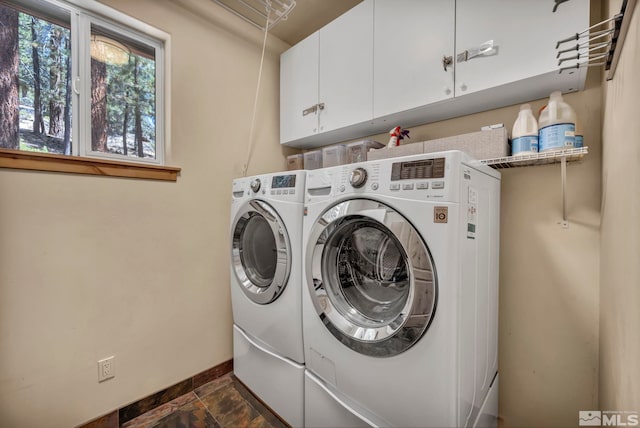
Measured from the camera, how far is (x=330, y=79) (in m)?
1.73

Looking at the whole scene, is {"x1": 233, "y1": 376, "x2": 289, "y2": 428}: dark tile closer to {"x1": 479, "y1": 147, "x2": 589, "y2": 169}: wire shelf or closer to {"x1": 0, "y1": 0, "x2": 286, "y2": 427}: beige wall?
{"x1": 0, "y1": 0, "x2": 286, "y2": 427}: beige wall

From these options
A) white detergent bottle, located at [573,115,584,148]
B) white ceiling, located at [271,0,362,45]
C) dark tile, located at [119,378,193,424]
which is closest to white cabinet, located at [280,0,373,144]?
white ceiling, located at [271,0,362,45]

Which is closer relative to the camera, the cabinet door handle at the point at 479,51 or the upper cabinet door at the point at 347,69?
the cabinet door handle at the point at 479,51

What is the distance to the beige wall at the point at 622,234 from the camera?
60 centimetres

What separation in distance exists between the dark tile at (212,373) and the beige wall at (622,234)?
192 centimetres

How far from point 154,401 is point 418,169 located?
1.90 meters

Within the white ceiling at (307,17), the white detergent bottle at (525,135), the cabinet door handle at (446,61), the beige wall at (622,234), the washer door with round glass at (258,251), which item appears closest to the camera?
the beige wall at (622,234)

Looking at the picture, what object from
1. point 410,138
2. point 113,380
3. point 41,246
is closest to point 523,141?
point 410,138

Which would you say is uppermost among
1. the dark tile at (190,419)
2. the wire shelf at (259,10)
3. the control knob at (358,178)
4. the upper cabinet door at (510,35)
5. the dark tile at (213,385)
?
the wire shelf at (259,10)

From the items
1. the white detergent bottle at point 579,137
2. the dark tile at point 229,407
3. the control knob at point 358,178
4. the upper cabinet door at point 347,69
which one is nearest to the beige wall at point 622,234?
the white detergent bottle at point 579,137

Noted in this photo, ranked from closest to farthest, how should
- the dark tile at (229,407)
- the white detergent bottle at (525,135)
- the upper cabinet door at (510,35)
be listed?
the upper cabinet door at (510,35), the white detergent bottle at (525,135), the dark tile at (229,407)

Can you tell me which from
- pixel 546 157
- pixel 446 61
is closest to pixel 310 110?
pixel 446 61

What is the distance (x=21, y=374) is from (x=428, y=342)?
1733mm

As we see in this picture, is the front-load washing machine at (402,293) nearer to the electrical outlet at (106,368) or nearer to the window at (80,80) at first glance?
the electrical outlet at (106,368)
